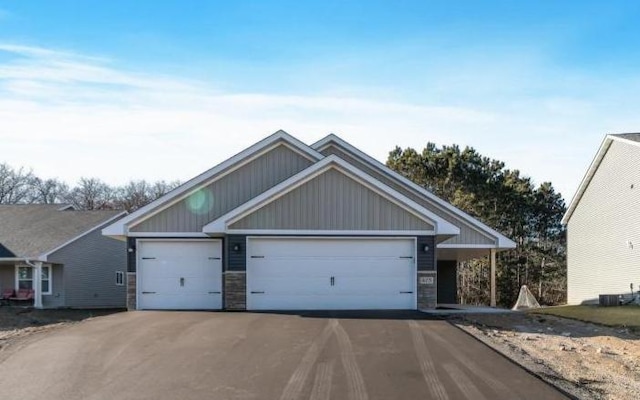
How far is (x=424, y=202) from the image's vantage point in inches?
919

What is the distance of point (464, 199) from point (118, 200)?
129 feet

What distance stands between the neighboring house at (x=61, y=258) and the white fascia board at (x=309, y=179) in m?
13.6

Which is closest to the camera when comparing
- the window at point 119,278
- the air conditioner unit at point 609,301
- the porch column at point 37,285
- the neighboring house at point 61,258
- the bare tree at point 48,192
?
the air conditioner unit at point 609,301

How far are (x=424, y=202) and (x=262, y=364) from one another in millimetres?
14662

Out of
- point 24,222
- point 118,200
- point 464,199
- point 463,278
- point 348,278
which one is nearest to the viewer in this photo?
point 348,278

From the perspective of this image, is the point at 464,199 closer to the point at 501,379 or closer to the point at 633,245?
the point at 633,245

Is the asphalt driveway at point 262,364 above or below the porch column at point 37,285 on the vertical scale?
above

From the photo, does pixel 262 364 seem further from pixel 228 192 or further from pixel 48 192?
pixel 48 192

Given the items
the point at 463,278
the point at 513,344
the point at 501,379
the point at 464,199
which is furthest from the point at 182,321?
the point at 463,278

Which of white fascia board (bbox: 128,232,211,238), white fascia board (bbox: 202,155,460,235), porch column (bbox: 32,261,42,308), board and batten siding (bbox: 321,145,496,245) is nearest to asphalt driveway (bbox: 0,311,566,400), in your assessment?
white fascia board (bbox: 202,155,460,235)

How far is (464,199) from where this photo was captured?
42.6 m

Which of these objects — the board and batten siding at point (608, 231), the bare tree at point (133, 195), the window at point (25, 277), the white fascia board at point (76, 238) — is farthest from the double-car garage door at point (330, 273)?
the bare tree at point (133, 195)

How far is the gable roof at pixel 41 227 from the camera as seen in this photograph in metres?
28.5

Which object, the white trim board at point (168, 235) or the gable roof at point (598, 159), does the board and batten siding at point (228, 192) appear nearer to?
the white trim board at point (168, 235)
